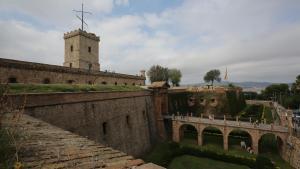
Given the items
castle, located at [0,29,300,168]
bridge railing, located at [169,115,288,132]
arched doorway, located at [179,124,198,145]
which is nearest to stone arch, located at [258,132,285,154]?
castle, located at [0,29,300,168]

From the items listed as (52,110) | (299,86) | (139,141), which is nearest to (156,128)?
(139,141)

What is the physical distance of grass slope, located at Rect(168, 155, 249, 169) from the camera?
17.4 metres

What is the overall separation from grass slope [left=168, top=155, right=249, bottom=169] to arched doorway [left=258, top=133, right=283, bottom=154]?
545 cm

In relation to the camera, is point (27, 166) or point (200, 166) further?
point (200, 166)

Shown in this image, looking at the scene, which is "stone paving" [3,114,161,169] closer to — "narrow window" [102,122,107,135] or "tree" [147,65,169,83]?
"narrow window" [102,122,107,135]

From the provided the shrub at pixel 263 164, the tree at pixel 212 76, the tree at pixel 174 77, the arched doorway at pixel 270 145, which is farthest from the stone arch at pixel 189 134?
the tree at pixel 212 76

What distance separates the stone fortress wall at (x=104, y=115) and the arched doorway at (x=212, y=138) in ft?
22.1

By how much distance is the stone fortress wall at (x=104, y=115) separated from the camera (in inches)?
446

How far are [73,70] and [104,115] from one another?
28.7 feet

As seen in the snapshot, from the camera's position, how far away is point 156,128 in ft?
85.9

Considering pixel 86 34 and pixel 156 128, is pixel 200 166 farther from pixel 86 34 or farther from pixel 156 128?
pixel 86 34

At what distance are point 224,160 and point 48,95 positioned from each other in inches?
662

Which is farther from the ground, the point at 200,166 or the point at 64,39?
the point at 64,39

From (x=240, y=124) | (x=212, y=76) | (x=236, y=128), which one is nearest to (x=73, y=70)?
(x=236, y=128)
